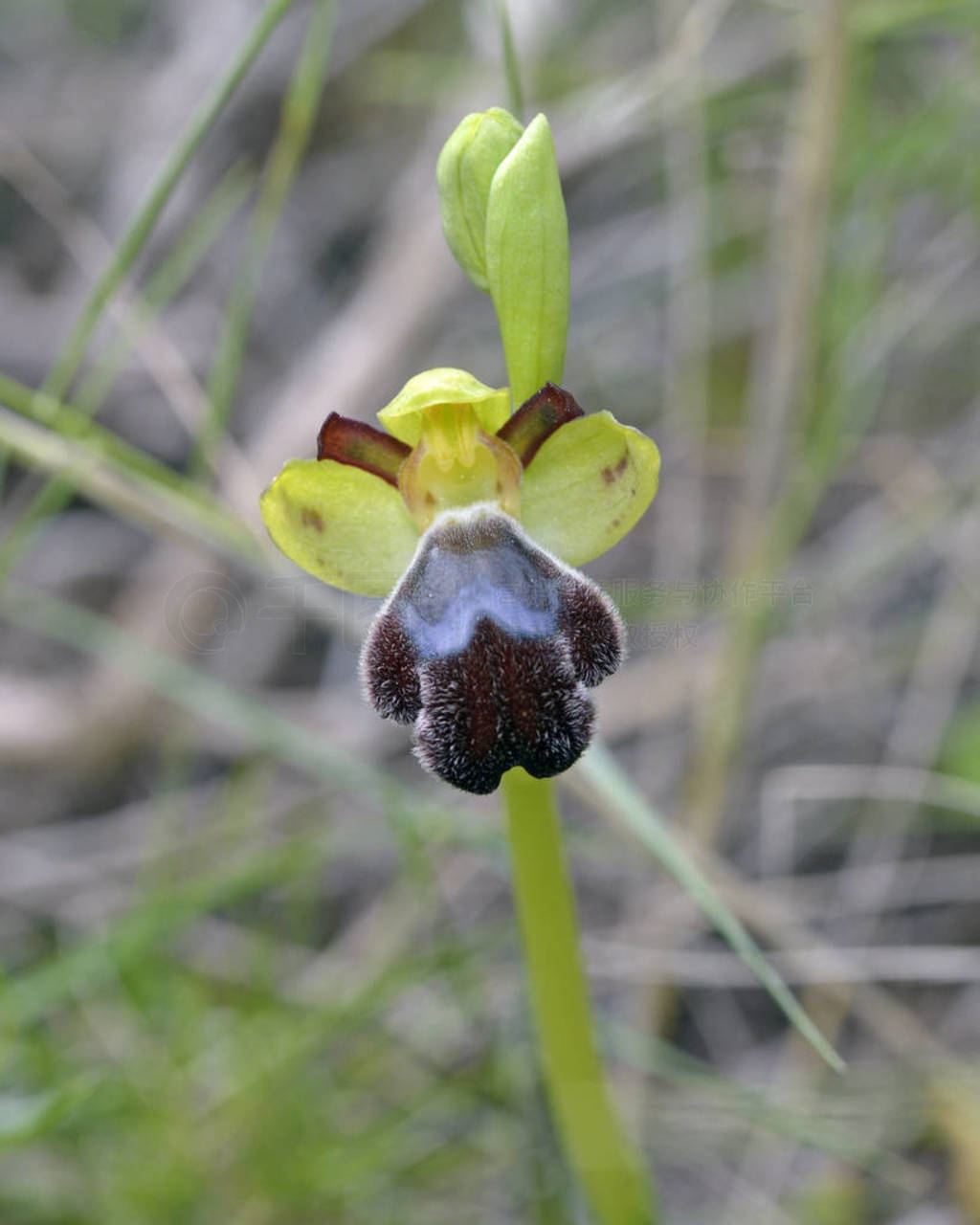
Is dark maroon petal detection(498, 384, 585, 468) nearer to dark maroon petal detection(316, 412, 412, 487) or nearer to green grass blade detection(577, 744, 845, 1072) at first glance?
dark maroon petal detection(316, 412, 412, 487)

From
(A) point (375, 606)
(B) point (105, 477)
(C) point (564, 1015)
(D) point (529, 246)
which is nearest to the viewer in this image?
(D) point (529, 246)

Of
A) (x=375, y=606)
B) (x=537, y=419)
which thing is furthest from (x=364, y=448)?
(x=375, y=606)

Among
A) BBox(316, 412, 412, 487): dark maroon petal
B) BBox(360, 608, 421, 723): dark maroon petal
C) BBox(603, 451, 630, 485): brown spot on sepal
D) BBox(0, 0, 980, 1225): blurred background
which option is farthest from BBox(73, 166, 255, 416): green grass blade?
BBox(603, 451, 630, 485): brown spot on sepal

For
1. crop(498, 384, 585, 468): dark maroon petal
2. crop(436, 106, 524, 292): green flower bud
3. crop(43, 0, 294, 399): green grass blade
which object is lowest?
crop(498, 384, 585, 468): dark maroon petal

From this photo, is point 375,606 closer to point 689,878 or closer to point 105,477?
point 105,477

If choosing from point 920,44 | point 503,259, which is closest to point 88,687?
point 503,259

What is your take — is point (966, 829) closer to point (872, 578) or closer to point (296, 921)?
point (872, 578)
